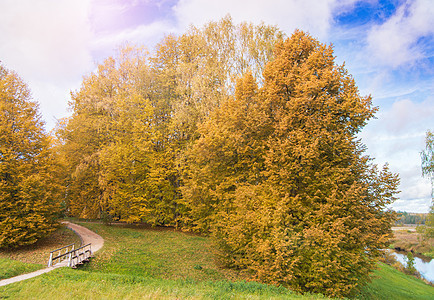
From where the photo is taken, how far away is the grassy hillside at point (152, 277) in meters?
8.73

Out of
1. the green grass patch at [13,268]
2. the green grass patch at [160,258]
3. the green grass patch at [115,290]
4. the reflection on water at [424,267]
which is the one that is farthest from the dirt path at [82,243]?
the reflection on water at [424,267]

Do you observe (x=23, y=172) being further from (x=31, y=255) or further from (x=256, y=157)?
(x=256, y=157)

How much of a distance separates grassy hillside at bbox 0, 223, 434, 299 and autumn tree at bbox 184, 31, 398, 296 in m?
2.02

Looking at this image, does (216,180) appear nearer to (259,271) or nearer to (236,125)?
(236,125)

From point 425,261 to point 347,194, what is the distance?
155 feet

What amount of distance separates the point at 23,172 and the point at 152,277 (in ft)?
41.6

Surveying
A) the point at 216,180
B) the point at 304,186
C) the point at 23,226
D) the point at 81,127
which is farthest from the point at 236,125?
the point at 81,127

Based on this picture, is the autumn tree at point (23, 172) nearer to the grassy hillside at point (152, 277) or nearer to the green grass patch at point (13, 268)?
the green grass patch at point (13, 268)

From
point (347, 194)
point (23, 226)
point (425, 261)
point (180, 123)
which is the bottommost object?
point (425, 261)

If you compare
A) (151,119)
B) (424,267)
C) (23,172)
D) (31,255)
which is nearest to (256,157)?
(151,119)

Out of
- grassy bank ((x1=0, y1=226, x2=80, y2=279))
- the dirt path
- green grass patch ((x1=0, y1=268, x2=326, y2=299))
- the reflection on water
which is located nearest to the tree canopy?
green grass patch ((x1=0, y1=268, x2=326, y2=299))

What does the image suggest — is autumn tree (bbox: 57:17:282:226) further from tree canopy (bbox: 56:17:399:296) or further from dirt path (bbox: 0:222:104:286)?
dirt path (bbox: 0:222:104:286)

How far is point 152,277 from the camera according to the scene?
1398 centimetres

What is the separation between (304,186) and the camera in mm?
13758
